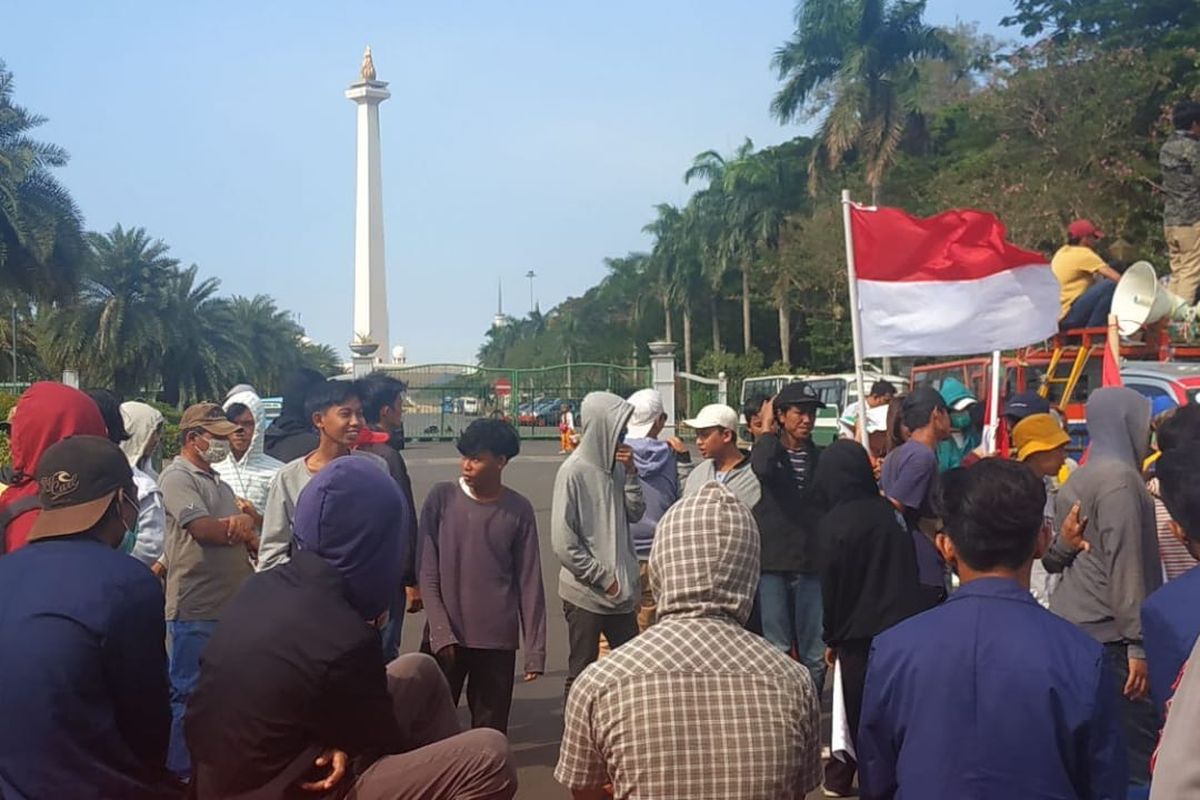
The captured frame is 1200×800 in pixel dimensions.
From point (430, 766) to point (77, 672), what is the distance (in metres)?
0.85

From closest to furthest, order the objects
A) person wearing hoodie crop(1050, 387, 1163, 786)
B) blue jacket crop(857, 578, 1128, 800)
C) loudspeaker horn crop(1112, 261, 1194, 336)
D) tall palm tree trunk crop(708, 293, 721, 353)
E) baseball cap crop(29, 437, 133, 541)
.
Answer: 1. blue jacket crop(857, 578, 1128, 800)
2. baseball cap crop(29, 437, 133, 541)
3. person wearing hoodie crop(1050, 387, 1163, 786)
4. loudspeaker horn crop(1112, 261, 1194, 336)
5. tall palm tree trunk crop(708, 293, 721, 353)

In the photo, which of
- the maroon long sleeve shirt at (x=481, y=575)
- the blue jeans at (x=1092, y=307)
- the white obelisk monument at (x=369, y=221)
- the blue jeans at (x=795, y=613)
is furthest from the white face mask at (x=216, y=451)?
the white obelisk monument at (x=369, y=221)

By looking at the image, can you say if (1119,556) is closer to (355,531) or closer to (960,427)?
(355,531)

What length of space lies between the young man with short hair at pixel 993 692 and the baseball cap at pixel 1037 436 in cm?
262

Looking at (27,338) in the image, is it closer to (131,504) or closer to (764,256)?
(764,256)

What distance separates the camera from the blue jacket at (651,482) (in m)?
6.50

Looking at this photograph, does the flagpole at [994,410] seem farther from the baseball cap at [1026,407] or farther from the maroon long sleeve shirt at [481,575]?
the maroon long sleeve shirt at [481,575]

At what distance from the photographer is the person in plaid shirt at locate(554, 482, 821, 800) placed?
2768 mm

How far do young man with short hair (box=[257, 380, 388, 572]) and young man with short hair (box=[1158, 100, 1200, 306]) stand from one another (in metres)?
7.13

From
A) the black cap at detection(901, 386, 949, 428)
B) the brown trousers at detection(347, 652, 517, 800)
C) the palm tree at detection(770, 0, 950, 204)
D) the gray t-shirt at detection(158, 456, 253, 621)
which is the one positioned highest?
the palm tree at detection(770, 0, 950, 204)

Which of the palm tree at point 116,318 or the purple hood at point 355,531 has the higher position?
the palm tree at point 116,318

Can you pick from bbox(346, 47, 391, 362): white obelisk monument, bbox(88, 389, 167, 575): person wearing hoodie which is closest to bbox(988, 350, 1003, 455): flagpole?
bbox(88, 389, 167, 575): person wearing hoodie

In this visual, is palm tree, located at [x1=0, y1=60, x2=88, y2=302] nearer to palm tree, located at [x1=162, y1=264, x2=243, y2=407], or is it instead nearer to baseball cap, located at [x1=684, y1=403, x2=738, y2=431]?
Result: palm tree, located at [x1=162, y1=264, x2=243, y2=407]

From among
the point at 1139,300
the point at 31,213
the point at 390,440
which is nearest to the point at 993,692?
the point at 390,440
